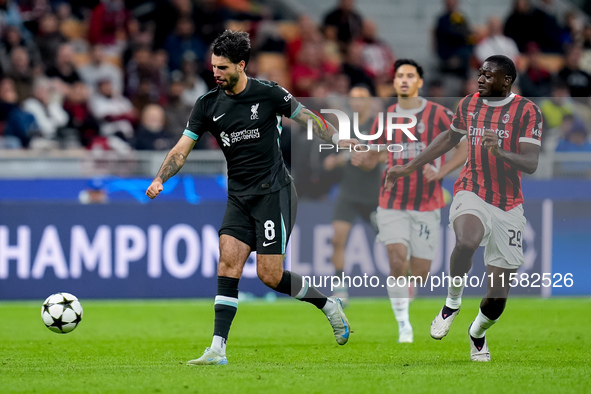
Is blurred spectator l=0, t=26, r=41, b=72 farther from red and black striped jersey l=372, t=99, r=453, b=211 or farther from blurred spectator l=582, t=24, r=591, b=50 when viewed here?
blurred spectator l=582, t=24, r=591, b=50

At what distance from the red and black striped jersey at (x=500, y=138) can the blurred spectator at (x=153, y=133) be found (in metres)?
6.93

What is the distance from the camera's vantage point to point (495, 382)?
6.55m

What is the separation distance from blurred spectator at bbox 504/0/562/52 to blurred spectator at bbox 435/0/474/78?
1020 mm

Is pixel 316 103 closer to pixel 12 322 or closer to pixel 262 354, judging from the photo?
pixel 262 354

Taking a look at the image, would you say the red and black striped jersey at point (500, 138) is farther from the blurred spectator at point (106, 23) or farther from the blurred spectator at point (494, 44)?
the blurred spectator at point (494, 44)

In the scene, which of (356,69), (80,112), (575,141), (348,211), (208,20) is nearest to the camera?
(348,211)

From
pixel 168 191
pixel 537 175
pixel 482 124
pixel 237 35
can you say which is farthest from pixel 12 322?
pixel 537 175

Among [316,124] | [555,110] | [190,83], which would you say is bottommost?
[316,124]

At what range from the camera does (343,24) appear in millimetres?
18391

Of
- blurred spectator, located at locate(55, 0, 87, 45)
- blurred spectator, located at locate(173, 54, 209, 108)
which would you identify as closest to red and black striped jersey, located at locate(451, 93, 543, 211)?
blurred spectator, located at locate(173, 54, 209, 108)

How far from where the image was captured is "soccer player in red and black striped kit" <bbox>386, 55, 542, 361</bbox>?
764 centimetres

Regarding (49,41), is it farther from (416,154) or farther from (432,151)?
(432,151)

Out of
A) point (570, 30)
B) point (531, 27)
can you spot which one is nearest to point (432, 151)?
point (531, 27)

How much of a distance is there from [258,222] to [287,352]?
58.9 inches
